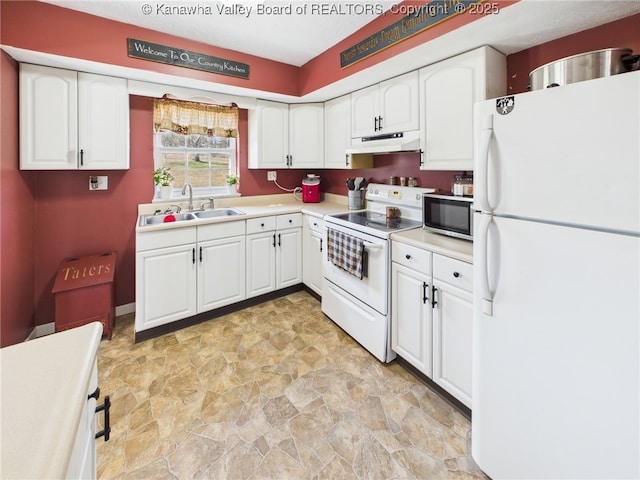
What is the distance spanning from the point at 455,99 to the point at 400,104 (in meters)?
0.53

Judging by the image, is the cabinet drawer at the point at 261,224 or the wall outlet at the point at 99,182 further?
the cabinet drawer at the point at 261,224

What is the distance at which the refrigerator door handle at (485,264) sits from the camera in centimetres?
132

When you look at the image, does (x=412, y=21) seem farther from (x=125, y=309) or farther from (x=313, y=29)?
(x=125, y=309)

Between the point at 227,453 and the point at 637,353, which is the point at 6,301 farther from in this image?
the point at 637,353

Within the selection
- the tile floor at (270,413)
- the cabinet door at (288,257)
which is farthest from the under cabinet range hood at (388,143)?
the tile floor at (270,413)

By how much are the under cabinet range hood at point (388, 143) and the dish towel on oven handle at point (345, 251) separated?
773mm

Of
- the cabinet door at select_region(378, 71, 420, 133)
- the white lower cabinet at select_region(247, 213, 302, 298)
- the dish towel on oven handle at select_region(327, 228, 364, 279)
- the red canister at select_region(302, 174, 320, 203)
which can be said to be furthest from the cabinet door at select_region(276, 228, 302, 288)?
the cabinet door at select_region(378, 71, 420, 133)

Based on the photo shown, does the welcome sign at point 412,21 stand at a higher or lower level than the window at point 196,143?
higher

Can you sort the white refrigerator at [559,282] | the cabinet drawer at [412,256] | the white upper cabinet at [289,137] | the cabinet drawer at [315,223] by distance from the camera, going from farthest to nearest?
the white upper cabinet at [289,137]
the cabinet drawer at [315,223]
the cabinet drawer at [412,256]
the white refrigerator at [559,282]

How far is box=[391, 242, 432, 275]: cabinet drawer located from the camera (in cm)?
196

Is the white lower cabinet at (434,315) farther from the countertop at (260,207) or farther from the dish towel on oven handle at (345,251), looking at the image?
the countertop at (260,207)

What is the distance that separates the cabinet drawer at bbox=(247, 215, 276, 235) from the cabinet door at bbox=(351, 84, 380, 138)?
120cm

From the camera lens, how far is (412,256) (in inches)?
81.0

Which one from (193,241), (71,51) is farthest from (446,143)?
(71,51)
